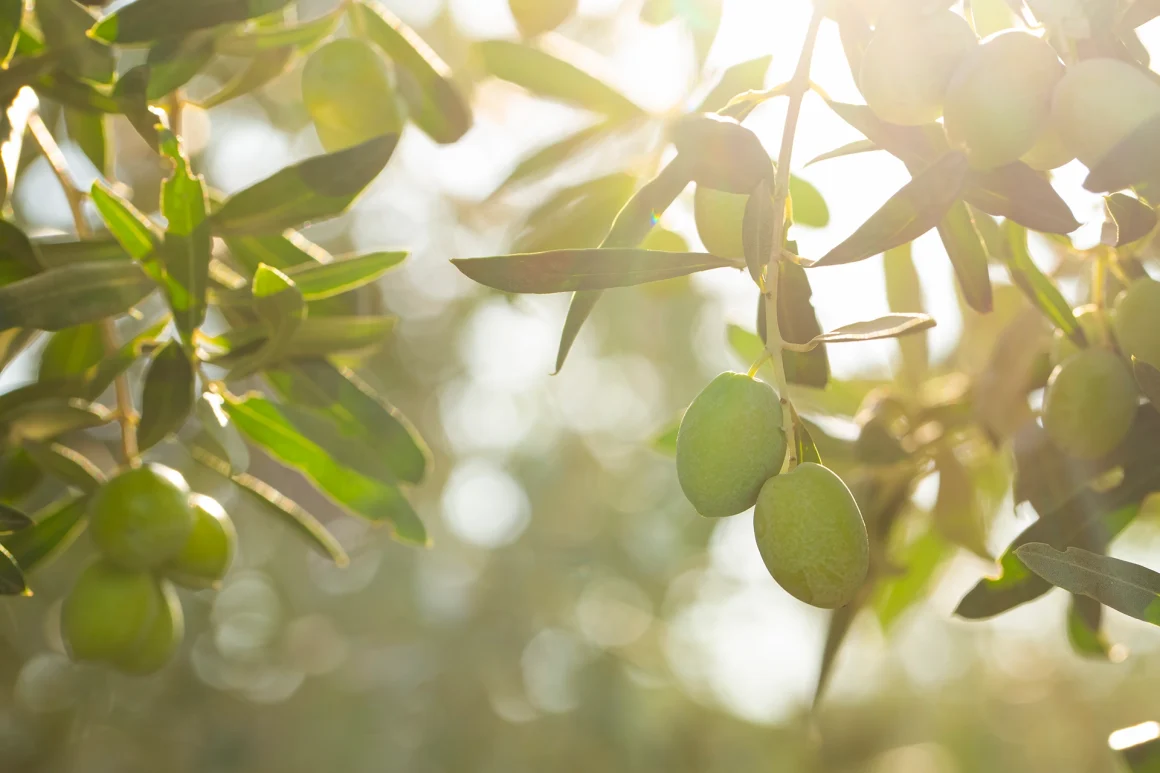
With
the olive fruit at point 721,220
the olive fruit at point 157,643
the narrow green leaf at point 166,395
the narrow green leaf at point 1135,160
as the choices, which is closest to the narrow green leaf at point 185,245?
the narrow green leaf at point 166,395

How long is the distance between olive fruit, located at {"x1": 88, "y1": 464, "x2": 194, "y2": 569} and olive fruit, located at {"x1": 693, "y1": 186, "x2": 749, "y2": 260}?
0.67 m

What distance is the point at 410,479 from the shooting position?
1147 millimetres

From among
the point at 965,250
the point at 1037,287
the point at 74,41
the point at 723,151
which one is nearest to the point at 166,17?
the point at 74,41

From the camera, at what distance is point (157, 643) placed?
1146 millimetres

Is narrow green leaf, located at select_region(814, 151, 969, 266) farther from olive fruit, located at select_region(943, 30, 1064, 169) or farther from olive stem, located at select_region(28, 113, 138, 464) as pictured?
olive stem, located at select_region(28, 113, 138, 464)

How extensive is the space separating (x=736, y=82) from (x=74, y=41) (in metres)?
0.70

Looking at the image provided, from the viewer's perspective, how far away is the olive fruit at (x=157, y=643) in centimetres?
112

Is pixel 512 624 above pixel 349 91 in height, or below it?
below

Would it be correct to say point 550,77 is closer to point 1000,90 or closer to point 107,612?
point 1000,90

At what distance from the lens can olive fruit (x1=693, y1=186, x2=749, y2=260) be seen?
813mm

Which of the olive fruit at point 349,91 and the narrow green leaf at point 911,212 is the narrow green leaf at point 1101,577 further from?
the olive fruit at point 349,91

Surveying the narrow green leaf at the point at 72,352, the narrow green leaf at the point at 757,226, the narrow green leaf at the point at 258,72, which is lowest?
the narrow green leaf at the point at 72,352

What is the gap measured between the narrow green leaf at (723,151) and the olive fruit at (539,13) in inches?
17.7

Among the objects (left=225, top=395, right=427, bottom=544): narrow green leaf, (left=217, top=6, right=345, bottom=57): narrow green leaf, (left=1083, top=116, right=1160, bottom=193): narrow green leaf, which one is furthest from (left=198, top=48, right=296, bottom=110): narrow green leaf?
(left=1083, top=116, right=1160, bottom=193): narrow green leaf
